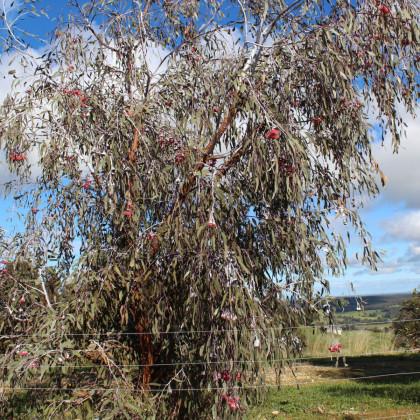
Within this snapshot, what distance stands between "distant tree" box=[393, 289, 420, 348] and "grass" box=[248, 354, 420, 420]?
0.61 meters

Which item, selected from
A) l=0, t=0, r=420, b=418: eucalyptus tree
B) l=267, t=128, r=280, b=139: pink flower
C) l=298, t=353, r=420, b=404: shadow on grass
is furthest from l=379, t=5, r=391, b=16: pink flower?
l=298, t=353, r=420, b=404: shadow on grass

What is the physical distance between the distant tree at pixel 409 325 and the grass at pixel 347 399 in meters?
0.61

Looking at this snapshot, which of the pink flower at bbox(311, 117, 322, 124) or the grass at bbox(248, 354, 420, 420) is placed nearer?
the pink flower at bbox(311, 117, 322, 124)

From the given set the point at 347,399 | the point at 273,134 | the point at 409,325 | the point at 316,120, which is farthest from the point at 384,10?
the point at 409,325

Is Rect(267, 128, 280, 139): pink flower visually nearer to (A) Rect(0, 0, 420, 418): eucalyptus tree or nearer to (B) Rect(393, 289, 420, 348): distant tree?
(A) Rect(0, 0, 420, 418): eucalyptus tree

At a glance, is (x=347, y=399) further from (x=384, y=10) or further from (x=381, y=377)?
(x=384, y=10)

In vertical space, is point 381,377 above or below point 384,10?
below

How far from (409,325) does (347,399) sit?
1711 mm

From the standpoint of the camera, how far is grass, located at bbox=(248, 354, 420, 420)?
528cm

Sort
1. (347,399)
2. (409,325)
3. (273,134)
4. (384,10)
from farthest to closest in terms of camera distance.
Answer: (409,325)
(347,399)
(384,10)
(273,134)

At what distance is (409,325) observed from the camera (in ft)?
22.9

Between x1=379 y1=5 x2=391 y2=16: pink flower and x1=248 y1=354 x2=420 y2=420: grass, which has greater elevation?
x1=379 y1=5 x2=391 y2=16: pink flower

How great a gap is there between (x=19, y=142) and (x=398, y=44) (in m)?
2.62

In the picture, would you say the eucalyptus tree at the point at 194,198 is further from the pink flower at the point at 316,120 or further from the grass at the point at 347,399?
the grass at the point at 347,399
